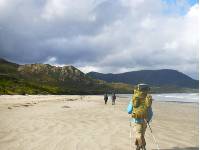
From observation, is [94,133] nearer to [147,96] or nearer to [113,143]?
[113,143]

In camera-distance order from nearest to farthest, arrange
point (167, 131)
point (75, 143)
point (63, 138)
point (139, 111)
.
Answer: point (139, 111)
point (75, 143)
point (63, 138)
point (167, 131)

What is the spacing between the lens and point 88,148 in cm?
1445

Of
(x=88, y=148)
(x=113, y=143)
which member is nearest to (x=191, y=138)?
(x=113, y=143)

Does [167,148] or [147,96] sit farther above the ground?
[147,96]

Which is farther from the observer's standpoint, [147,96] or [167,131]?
[167,131]

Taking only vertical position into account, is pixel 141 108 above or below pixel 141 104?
below

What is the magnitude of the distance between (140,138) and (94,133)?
241 inches

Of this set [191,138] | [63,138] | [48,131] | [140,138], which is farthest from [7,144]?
[191,138]

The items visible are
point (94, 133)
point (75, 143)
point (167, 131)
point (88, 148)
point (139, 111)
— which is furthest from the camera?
point (167, 131)

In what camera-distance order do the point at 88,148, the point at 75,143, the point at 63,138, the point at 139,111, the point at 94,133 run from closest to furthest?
the point at 139,111
the point at 88,148
the point at 75,143
the point at 63,138
the point at 94,133

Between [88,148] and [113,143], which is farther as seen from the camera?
[113,143]

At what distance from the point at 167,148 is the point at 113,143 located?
233 cm

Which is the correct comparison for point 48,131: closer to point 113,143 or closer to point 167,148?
point 113,143

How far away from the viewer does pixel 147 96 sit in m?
12.7
